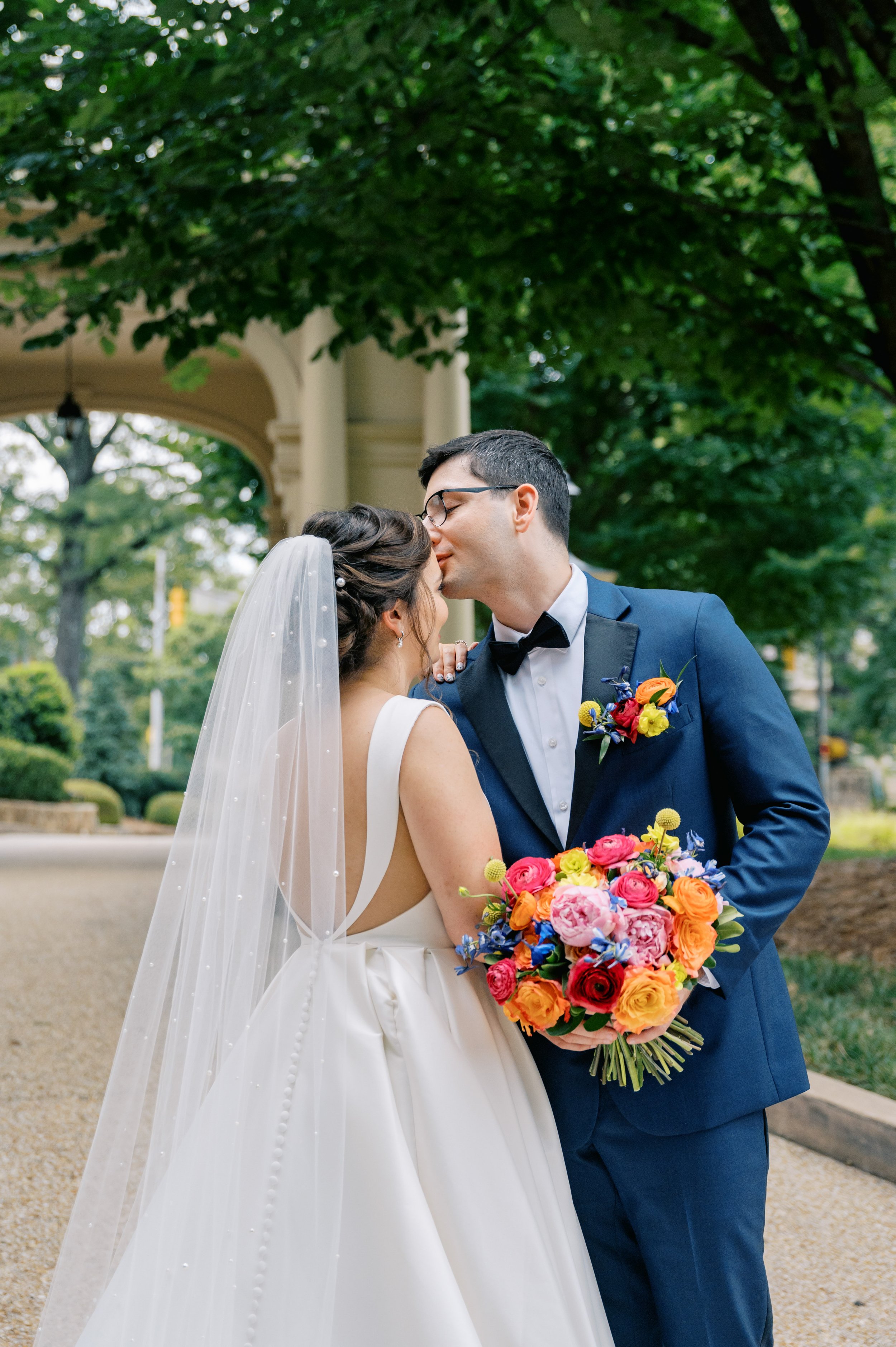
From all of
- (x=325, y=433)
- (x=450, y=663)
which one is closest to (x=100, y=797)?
(x=325, y=433)

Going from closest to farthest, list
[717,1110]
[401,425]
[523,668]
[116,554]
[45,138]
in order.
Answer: [717,1110] < [523,668] < [45,138] < [401,425] < [116,554]

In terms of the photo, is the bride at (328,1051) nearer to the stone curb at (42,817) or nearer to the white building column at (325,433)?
the white building column at (325,433)

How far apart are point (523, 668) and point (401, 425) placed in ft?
25.7

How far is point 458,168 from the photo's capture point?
20.9ft

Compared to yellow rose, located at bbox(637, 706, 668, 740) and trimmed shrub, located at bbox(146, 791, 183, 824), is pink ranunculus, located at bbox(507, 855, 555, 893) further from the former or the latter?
trimmed shrub, located at bbox(146, 791, 183, 824)

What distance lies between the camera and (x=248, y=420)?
1483cm

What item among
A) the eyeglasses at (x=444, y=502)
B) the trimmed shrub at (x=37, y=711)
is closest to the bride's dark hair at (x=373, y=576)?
the eyeglasses at (x=444, y=502)

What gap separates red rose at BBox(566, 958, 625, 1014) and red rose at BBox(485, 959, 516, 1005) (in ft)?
0.41

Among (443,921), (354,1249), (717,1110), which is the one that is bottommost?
(354,1249)

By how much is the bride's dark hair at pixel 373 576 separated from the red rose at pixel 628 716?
44 cm

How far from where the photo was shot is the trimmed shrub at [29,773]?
Result: 78.3 ft

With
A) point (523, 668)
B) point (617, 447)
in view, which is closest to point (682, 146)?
point (523, 668)

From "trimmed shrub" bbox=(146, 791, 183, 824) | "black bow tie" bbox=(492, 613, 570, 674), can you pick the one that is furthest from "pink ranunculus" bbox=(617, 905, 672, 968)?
"trimmed shrub" bbox=(146, 791, 183, 824)

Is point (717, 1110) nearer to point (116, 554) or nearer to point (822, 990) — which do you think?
point (822, 990)
